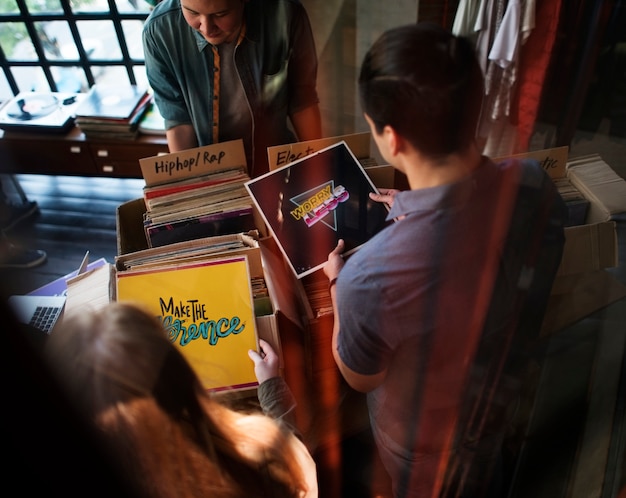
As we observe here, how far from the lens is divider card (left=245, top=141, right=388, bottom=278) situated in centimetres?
122

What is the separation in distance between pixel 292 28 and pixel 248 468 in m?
1.20

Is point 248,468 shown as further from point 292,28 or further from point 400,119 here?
point 292,28

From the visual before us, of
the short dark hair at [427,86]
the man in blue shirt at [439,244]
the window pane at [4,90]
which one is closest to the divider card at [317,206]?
the man in blue shirt at [439,244]

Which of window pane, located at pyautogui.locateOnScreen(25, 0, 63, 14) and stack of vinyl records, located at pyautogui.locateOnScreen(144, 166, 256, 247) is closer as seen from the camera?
Answer: stack of vinyl records, located at pyautogui.locateOnScreen(144, 166, 256, 247)

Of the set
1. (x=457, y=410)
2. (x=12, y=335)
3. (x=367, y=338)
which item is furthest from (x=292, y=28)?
(x=12, y=335)

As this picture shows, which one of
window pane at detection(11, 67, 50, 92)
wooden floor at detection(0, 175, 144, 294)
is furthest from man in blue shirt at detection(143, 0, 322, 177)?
window pane at detection(11, 67, 50, 92)

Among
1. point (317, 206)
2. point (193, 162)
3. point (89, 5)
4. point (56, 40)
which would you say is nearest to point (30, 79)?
point (56, 40)

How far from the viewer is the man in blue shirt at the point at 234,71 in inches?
54.3

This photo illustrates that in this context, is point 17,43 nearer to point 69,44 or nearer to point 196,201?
point 69,44

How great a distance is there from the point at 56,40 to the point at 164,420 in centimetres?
276

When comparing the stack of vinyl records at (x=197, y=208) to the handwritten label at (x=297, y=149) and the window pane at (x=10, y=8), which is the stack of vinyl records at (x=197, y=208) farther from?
the window pane at (x=10, y=8)

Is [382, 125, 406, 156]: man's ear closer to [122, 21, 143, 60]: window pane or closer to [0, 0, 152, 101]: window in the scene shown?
[0, 0, 152, 101]: window

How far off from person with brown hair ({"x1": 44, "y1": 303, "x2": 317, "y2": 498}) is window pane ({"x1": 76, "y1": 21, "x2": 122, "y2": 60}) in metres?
2.46

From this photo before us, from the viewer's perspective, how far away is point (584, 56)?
213cm
